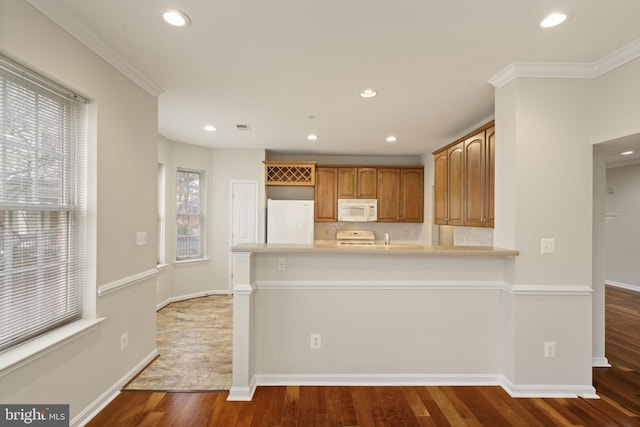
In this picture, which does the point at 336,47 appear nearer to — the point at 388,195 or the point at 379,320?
the point at 379,320

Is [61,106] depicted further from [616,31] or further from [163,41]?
[616,31]

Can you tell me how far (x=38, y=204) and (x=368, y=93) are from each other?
2.54m

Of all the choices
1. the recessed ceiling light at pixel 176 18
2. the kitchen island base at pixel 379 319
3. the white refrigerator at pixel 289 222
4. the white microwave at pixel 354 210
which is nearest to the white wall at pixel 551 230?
the kitchen island base at pixel 379 319

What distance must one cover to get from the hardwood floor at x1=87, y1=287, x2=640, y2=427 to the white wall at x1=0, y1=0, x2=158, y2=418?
15.2 inches

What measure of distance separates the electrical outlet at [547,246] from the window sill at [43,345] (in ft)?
10.8

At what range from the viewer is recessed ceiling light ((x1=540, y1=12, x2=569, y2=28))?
173 cm

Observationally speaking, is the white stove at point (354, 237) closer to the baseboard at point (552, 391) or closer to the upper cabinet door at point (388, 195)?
the upper cabinet door at point (388, 195)

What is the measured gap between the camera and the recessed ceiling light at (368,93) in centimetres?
274

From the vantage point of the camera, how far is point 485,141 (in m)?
2.98

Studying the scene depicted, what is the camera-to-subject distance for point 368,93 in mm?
2779

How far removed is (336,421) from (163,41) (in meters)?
2.80

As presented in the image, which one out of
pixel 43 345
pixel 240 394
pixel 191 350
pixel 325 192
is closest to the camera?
pixel 43 345

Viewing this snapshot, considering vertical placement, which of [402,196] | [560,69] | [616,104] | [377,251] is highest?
[560,69]

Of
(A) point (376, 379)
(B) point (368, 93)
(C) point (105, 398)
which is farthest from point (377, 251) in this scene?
(C) point (105, 398)
